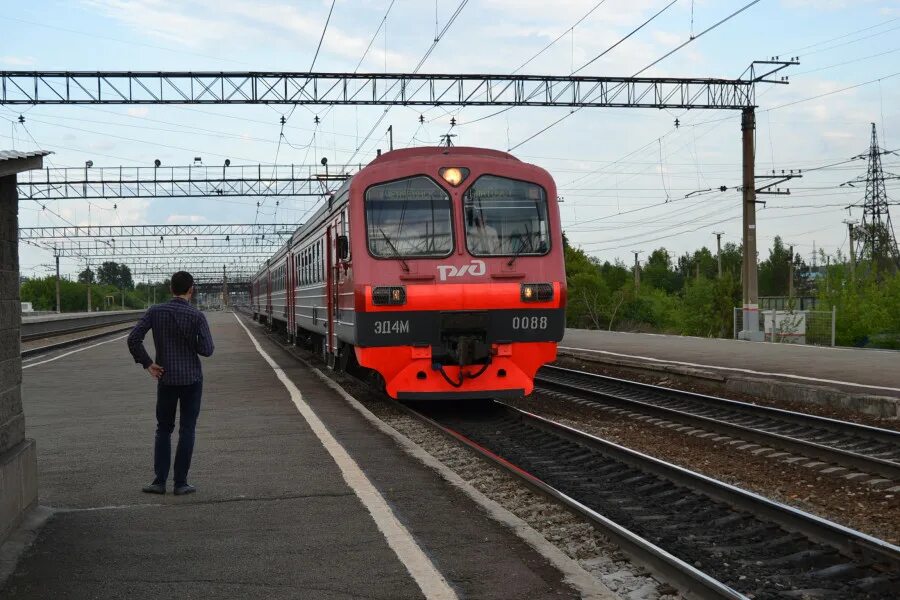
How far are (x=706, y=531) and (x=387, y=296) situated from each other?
5905 mm

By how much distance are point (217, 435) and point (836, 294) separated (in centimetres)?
3992

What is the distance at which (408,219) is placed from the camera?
1178 cm

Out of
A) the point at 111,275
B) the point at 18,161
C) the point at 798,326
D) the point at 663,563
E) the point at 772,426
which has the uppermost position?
the point at 111,275

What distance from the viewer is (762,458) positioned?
366 inches

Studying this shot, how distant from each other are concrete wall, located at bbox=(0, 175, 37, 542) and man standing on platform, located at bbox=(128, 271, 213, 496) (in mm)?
842

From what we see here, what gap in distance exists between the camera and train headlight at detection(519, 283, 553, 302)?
11742mm

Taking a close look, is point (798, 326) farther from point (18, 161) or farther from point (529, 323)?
point (18, 161)

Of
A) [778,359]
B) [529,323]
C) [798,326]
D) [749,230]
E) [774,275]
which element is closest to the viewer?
[529,323]

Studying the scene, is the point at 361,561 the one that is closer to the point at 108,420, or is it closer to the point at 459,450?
the point at 459,450

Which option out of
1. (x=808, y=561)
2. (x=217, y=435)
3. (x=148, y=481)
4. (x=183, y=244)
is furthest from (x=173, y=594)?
(x=183, y=244)

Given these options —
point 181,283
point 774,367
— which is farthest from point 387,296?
point 774,367

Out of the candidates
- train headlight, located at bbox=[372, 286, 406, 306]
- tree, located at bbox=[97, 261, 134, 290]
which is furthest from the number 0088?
tree, located at bbox=[97, 261, 134, 290]

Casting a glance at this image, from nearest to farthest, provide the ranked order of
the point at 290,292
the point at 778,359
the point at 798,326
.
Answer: the point at 778,359
the point at 290,292
the point at 798,326

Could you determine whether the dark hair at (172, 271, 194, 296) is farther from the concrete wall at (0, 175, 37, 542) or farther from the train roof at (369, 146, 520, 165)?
the train roof at (369, 146, 520, 165)
